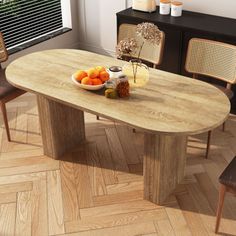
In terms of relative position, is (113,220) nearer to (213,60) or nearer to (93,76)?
(93,76)

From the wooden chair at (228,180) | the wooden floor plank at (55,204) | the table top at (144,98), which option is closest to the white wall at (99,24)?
the table top at (144,98)

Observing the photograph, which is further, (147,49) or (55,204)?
(147,49)

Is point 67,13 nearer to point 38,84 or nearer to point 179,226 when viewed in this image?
point 38,84

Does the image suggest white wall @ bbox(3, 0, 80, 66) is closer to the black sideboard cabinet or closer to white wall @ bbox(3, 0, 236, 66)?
white wall @ bbox(3, 0, 236, 66)

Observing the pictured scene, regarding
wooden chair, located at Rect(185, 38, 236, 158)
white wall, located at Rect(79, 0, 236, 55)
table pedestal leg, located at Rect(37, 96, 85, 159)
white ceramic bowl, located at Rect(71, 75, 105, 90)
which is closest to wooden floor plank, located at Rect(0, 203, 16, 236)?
table pedestal leg, located at Rect(37, 96, 85, 159)

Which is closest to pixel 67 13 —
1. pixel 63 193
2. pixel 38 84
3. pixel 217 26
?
pixel 217 26

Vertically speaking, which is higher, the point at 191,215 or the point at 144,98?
the point at 144,98

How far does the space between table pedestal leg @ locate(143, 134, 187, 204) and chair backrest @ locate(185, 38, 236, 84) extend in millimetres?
795

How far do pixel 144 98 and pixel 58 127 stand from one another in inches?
36.2

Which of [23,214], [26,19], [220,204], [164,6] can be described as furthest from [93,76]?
[26,19]

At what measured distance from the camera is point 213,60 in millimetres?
3420

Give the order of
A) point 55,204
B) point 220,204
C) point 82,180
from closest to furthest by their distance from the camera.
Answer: point 220,204, point 55,204, point 82,180

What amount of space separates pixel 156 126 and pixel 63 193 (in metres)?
1.03

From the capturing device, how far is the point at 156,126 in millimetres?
2432
